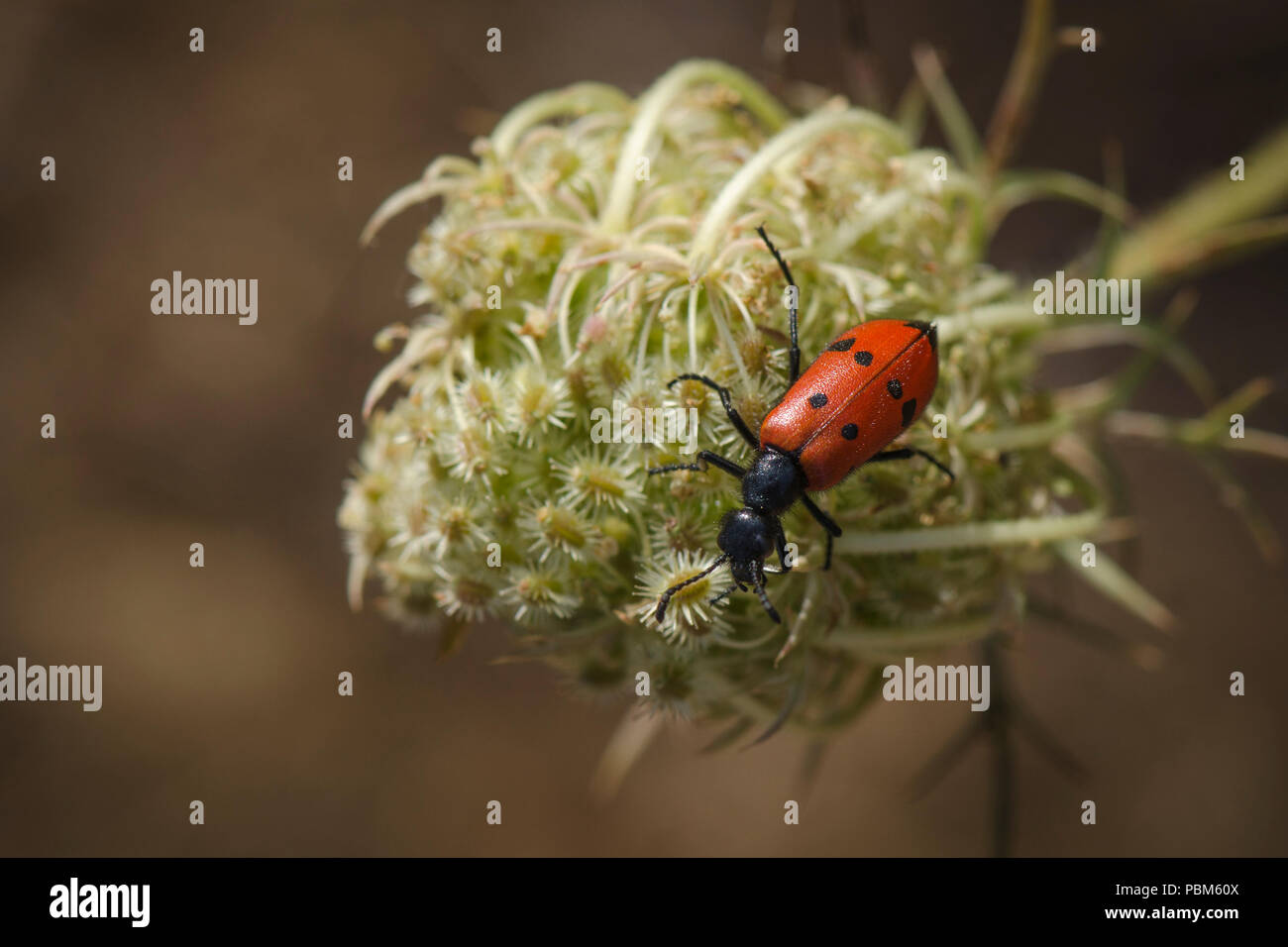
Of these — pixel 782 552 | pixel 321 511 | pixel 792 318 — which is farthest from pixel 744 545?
pixel 321 511

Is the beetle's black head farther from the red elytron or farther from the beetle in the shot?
the red elytron

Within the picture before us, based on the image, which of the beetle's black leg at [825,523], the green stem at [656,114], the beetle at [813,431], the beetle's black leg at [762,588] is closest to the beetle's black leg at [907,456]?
the beetle at [813,431]

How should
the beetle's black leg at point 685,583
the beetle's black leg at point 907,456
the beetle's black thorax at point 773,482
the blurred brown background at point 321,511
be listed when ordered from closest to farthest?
the beetle's black leg at point 685,583
the beetle's black thorax at point 773,482
the beetle's black leg at point 907,456
the blurred brown background at point 321,511

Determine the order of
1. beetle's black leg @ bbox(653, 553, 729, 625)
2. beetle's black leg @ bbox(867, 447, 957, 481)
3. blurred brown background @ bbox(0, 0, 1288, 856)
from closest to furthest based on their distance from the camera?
1. beetle's black leg @ bbox(653, 553, 729, 625)
2. beetle's black leg @ bbox(867, 447, 957, 481)
3. blurred brown background @ bbox(0, 0, 1288, 856)

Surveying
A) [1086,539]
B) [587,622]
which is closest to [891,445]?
[1086,539]

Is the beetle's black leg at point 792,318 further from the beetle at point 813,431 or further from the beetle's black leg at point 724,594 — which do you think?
the beetle's black leg at point 724,594

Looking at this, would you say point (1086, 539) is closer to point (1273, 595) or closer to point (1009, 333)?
point (1009, 333)

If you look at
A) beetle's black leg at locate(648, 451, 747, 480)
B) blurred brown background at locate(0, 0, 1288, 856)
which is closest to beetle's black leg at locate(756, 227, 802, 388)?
beetle's black leg at locate(648, 451, 747, 480)
